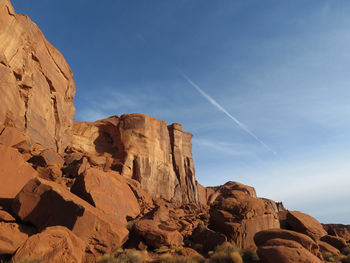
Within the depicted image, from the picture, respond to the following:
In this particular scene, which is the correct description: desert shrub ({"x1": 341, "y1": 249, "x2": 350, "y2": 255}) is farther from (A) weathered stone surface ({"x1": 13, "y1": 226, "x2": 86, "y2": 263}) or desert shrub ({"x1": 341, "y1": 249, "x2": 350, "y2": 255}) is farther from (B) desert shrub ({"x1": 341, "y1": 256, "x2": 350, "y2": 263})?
(A) weathered stone surface ({"x1": 13, "y1": 226, "x2": 86, "y2": 263})

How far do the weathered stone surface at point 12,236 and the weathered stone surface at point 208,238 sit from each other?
7.43 meters

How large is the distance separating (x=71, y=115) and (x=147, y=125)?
1654cm

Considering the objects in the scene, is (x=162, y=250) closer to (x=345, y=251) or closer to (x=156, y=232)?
(x=156, y=232)

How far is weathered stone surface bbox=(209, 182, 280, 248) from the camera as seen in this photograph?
1156cm

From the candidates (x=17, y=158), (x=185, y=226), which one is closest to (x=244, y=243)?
(x=185, y=226)

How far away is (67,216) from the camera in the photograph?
892cm

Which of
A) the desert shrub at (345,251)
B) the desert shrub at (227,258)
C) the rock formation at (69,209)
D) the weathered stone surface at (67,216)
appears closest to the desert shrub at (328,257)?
the rock formation at (69,209)

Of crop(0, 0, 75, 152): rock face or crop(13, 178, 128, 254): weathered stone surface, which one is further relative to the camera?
crop(0, 0, 75, 152): rock face

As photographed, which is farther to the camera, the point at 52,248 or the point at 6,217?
the point at 6,217

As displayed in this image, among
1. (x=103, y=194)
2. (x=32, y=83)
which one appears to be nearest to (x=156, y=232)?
(x=103, y=194)

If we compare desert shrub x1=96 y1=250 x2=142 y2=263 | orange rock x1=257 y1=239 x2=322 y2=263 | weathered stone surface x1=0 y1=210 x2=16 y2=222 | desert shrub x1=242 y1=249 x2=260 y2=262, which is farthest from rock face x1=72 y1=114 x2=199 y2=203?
orange rock x1=257 y1=239 x2=322 y2=263

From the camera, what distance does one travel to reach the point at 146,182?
40688 millimetres

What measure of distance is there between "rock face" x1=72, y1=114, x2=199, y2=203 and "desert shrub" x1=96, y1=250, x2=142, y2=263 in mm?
29778

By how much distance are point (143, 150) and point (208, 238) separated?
32671 mm
